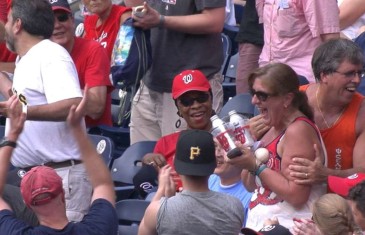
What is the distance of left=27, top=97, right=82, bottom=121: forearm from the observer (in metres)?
5.54

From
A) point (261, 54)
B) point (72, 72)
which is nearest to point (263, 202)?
point (72, 72)

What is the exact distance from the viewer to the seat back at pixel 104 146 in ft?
22.7

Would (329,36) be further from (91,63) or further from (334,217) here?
(334,217)

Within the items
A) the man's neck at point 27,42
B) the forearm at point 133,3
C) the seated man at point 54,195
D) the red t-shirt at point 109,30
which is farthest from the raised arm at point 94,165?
the forearm at point 133,3

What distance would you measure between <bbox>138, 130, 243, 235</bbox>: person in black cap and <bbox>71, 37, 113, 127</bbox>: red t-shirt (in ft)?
6.96

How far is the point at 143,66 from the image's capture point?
688 cm

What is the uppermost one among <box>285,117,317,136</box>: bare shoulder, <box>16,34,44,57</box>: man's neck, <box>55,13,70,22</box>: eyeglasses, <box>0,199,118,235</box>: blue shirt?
<box>16,34,44,57</box>: man's neck

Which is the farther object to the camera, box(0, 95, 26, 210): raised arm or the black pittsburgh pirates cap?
box(0, 95, 26, 210): raised arm

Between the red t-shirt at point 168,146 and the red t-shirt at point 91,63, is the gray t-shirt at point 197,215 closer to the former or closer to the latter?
the red t-shirt at point 168,146

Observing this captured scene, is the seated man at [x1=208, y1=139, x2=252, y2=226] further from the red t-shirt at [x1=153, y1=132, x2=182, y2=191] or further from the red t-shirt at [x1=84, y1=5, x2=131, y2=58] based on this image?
the red t-shirt at [x1=84, y1=5, x2=131, y2=58]

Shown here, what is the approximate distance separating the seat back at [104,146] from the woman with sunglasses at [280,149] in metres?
1.62

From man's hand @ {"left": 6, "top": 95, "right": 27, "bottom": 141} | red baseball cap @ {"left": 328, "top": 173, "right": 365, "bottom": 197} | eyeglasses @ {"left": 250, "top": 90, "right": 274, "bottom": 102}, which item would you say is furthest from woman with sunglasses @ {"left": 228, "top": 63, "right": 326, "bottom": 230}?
man's hand @ {"left": 6, "top": 95, "right": 27, "bottom": 141}

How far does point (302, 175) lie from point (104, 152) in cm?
216

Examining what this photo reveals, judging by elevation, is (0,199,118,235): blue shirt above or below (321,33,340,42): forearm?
below
